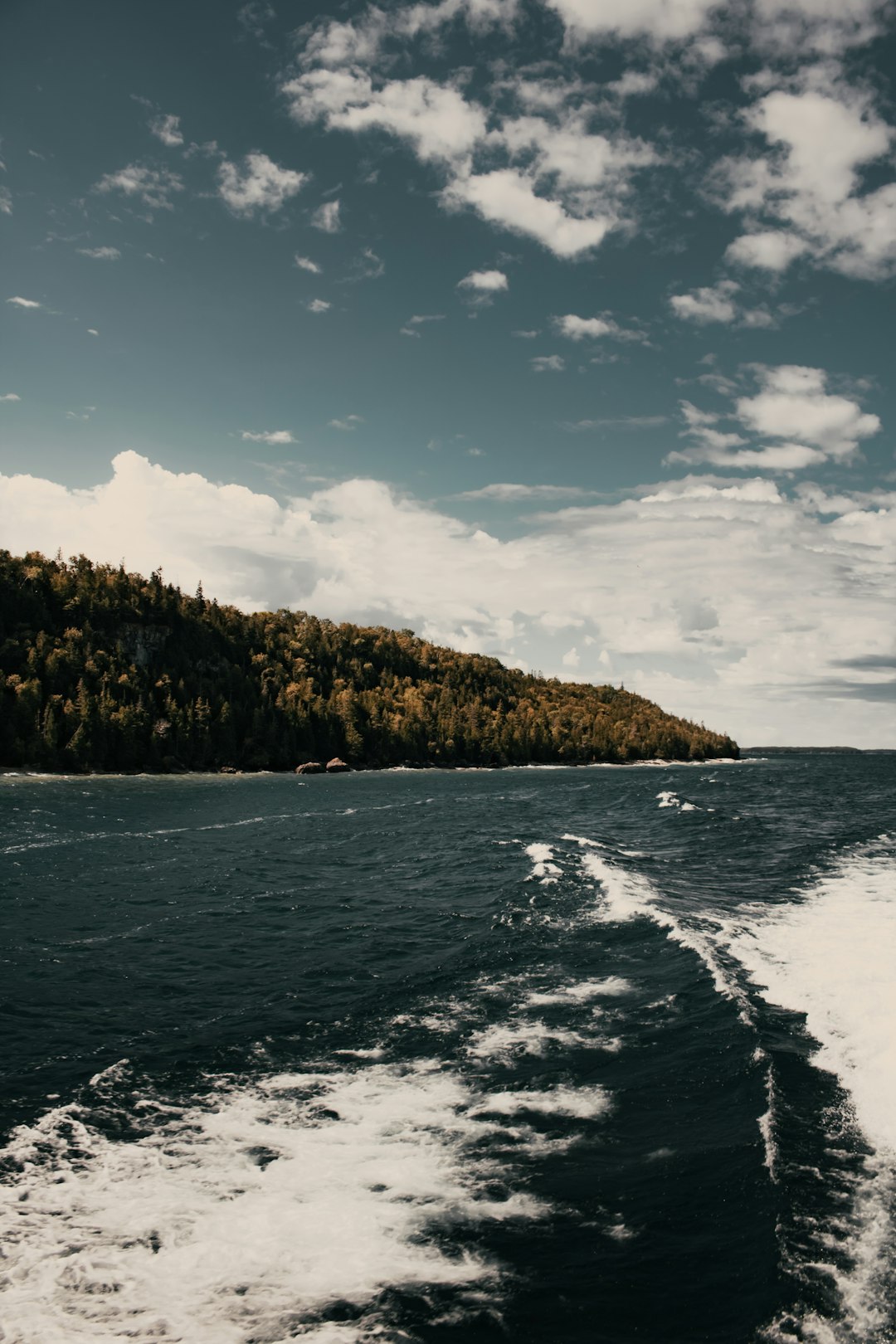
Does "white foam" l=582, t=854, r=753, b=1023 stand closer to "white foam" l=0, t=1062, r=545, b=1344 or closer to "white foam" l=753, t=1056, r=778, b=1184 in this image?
"white foam" l=753, t=1056, r=778, b=1184

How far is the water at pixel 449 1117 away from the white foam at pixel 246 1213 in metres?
0.06

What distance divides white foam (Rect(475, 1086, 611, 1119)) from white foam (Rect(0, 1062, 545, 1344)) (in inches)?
23.3

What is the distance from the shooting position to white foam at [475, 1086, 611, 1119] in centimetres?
1484

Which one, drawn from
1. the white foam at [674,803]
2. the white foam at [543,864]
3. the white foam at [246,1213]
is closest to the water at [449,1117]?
the white foam at [246,1213]

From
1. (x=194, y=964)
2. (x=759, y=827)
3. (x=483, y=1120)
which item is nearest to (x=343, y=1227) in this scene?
(x=483, y=1120)

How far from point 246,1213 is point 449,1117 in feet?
14.9

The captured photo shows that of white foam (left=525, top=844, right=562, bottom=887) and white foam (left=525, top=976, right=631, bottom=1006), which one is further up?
white foam (left=525, top=976, right=631, bottom=1006)

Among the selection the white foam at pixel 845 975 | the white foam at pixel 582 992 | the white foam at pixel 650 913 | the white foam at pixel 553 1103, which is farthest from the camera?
the white foam at pixel 650 913

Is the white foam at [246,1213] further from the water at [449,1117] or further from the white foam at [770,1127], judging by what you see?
the white foam at [770,1127]

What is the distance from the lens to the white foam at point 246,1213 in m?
9.59

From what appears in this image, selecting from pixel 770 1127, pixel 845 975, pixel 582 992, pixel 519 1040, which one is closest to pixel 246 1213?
pixel 519 1040

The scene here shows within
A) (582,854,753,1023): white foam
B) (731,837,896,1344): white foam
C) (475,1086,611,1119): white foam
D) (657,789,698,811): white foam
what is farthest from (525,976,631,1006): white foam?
(657,789,698,811): white foam

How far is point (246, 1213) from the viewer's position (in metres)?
11.7

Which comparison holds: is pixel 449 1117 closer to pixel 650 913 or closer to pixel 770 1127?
pixel 770 1127
